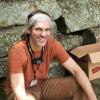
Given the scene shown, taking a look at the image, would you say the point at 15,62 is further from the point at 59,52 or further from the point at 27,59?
the point at 59,52

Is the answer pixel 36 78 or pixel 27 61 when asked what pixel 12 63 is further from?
pixel 36 78

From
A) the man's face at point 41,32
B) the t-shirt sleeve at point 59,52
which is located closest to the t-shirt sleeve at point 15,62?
the man's face at point 41,32

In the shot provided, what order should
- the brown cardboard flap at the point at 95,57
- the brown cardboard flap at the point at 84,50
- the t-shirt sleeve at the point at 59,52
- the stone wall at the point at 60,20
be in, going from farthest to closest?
the brown cardboard flap at the point at 84,50 < the brown cardboard flap at the point at 95,57 < the stone wall at the point at 60,20 < the t-shirt sleeve at the point at 59,52

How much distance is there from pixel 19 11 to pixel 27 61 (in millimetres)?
1131

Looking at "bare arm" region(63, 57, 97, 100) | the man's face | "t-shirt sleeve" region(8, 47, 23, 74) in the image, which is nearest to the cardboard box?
"bare arm" region(63, 57, 97, 100)

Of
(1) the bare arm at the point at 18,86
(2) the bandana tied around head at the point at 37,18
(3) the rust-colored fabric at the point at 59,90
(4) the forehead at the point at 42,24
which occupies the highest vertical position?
(2) the bandana tied around head at the point at 37,18

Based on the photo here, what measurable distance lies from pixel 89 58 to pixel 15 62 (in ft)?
4.88

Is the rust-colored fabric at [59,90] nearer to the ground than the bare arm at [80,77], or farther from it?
nearer to the ground

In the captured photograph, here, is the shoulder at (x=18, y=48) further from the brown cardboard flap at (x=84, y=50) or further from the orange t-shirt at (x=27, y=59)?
the brown cardboard flap at (x=84, y=50)

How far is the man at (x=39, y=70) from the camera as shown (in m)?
3.24

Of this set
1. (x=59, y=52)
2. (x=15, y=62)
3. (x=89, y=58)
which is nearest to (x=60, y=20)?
(x=89, y=58)

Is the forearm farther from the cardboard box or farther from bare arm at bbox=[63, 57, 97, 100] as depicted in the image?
the cardboard box

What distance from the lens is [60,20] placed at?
15.7 feet

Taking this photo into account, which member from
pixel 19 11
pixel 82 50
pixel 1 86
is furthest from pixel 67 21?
pixel 1 86
